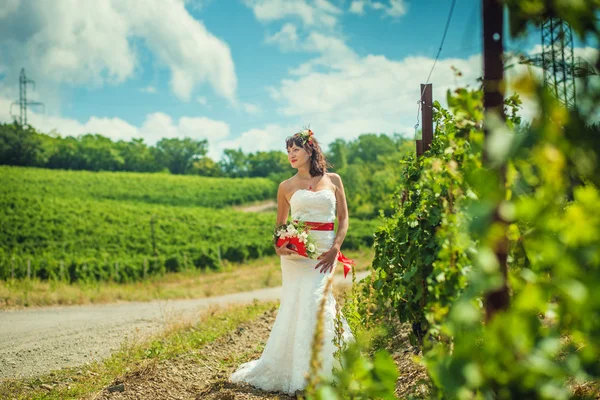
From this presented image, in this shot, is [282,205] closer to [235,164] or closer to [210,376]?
[210,376]

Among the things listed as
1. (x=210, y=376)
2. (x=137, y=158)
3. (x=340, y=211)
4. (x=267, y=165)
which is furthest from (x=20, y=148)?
(x=340, y=211)

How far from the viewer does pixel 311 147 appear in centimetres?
507

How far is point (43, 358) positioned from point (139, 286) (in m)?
12.0

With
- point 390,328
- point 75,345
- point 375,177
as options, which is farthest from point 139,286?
point 375,177

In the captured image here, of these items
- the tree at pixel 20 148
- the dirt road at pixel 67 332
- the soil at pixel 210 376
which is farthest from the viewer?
the tree at pixel 20 148

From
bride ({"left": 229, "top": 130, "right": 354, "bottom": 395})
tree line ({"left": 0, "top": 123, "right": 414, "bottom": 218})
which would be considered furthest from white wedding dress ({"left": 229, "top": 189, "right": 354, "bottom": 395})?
tree line ({"left": 0, "top": 123, "right": 414, "bottom": 218})

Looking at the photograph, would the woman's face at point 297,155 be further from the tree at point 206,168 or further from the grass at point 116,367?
the tree at point 206,168

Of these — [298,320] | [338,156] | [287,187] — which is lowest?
[298,320]

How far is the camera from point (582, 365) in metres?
1.35

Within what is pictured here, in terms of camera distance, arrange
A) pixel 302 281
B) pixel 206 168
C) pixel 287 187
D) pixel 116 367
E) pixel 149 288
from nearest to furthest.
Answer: pixel 302 281, pixel 287 187, pixel 116 367, pixel 149 288, pixel 206 168

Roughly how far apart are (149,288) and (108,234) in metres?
11.7

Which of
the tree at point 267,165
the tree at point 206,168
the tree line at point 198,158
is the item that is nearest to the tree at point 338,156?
the tree line at point 198,158

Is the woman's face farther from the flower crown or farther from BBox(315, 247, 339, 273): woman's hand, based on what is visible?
BBox(315, 247, 339, 273): woman's hand

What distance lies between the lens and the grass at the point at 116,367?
483 cm
